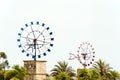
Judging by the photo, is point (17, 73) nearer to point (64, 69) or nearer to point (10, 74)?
point (10, 74)

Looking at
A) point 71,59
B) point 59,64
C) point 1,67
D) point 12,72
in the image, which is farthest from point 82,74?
point 1,67

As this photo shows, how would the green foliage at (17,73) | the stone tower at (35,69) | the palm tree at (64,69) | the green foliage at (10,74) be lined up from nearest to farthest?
the green foliage at (17,73)
the green foliage at (10,74)
the stone tower at (35,69)
the palm tree at (64,69)

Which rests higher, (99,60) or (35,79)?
(99,60)

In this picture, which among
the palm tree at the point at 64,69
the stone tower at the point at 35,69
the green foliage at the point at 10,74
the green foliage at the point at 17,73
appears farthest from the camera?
the palm tree at the point at 64,69

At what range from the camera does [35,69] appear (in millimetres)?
39875

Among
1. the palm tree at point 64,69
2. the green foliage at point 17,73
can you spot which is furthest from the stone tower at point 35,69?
the palm tree at point 64,69

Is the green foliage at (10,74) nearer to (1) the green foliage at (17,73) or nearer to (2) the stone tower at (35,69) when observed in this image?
(1) the green foliage at (17,73)

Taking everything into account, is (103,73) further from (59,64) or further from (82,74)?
(82,74)

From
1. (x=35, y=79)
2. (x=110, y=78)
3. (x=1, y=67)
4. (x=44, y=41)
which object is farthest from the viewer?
(x=1, y=67)

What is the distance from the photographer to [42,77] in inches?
1603

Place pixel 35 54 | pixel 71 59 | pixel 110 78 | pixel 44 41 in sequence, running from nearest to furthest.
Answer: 1. pixel 35 54
2. pixel 44 41
3. pixel 71 59
4. pixel 110 78

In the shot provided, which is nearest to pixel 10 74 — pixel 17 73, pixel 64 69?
pixel 17 73

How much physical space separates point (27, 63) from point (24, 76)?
3483 mm

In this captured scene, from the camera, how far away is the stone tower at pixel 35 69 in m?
39.9
